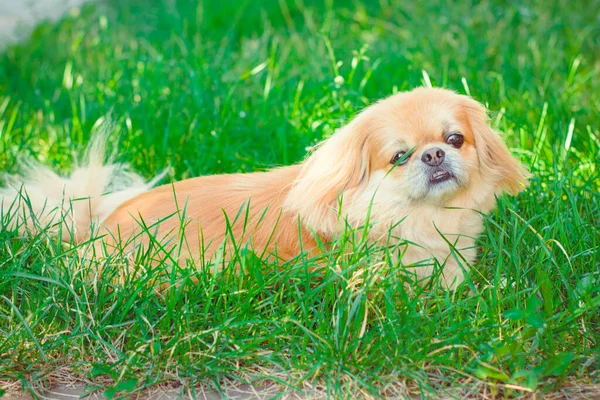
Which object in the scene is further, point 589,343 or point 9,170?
point 9,170

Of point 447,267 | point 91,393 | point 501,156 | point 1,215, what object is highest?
point 501,156

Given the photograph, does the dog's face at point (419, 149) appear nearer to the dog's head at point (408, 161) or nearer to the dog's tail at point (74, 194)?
the dog's head at point (408, 161)

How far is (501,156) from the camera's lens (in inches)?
107

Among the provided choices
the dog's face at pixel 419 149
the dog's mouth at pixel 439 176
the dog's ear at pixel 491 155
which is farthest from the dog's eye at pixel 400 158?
the dog's ear at pixel 491 155

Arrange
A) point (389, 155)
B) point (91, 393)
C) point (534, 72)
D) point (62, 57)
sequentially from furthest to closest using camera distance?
point (62, 57) → point (534, 72) → point (389, 155) → point (91, 393)

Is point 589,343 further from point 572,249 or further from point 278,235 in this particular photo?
point 278,235

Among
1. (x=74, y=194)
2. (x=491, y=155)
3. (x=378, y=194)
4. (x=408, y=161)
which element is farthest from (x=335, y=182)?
(x=74, y=194)

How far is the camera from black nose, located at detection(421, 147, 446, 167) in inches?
95.7

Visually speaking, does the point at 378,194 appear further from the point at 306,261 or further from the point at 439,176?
the point at 306,261

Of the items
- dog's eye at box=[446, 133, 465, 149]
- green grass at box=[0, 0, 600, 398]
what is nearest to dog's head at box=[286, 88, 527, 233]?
dog's eye at box=[446, 133, 465, 149]

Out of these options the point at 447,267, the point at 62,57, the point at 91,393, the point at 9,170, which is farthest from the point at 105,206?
the point at 62,57

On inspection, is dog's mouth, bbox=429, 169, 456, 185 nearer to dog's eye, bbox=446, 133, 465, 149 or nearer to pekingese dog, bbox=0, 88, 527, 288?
pekingese dog, bbox=0, 88, 527, 288

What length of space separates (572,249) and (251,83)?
2414 mm

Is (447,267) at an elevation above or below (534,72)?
below
